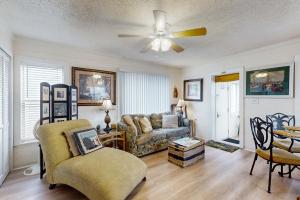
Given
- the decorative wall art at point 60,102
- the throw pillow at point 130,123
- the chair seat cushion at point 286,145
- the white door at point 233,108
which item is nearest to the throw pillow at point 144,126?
the throw pillow at point 130,123

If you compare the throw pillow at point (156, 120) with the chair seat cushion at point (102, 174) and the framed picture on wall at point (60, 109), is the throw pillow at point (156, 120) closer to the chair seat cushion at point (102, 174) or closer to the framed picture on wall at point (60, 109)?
the chair seat cushion at point (102, 174)

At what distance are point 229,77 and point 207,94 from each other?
78cm

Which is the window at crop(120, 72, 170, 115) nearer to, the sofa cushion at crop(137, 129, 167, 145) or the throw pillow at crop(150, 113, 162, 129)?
the throw pillow at crop(150, 113, 162, 129)

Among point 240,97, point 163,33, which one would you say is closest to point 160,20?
point 163,33

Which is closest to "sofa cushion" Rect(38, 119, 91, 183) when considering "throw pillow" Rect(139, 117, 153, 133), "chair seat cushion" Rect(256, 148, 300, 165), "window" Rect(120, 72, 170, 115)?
"throw pillow" Rect(139, 117, 153, 133)

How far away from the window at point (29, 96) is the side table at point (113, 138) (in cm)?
131

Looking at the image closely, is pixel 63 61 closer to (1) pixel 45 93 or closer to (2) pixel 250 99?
(1) pixel 45 93

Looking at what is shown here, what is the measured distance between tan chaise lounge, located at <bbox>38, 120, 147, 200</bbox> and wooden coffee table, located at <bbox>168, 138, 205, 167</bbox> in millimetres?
927

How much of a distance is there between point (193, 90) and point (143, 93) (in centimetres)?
173

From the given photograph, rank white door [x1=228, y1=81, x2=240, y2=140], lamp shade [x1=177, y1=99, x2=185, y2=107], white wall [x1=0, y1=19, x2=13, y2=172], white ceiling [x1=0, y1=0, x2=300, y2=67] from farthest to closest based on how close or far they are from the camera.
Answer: lamp shade [x1=177, y1=99, x2=185, y2=107] → white door [x1=228, y1=81, x2=240, y2=140] → white wall [x1=0, y1=19, x2=13, y2=172] → white ceiling [x1=0, y1=0, x2=300, y2=67]

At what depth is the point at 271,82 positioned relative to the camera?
335 centimetres

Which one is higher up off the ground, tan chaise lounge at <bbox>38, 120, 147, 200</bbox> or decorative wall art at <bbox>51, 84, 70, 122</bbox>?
decorative wall art at <bbox>51, 84, 70, 122</bbox>

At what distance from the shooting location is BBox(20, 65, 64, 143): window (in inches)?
115

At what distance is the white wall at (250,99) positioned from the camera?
10.1 feet
